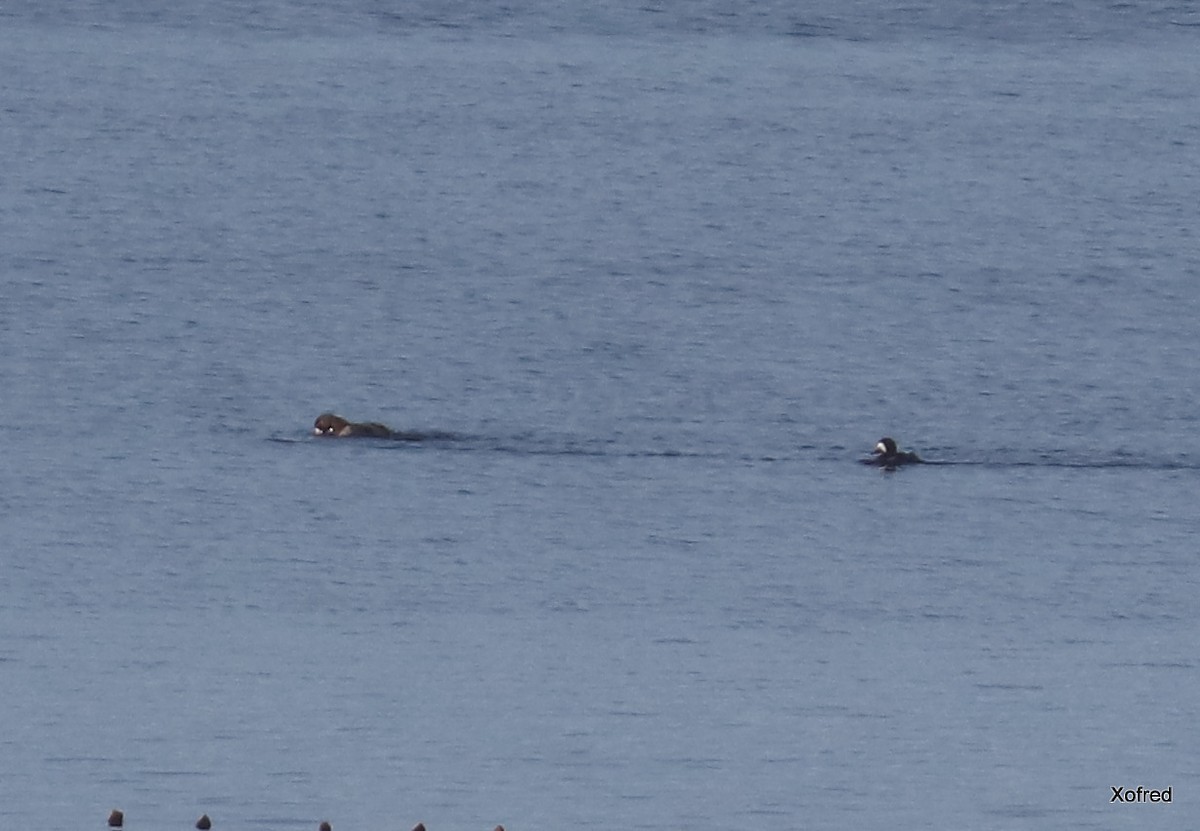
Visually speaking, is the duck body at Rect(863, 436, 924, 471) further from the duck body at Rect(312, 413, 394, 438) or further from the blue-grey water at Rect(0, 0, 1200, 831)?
the duck body at Rect(312, 413, 394, 438)

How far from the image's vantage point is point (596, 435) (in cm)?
3206

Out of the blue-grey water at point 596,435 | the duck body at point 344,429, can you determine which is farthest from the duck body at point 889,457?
the duck body at point 344,429

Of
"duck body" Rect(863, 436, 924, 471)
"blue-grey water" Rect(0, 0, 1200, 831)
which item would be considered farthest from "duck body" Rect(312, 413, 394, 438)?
"duck body" Rect(863, 436, 924, 471)

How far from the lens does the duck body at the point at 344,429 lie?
101 feet

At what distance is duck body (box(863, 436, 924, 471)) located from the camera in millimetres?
30359

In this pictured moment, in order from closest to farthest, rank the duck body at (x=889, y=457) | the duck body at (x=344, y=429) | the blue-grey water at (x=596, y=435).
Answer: the blue-grey water at (x=596, y=435), the duck body at (x=889, y=457), the duck body at (x=344, y=429)

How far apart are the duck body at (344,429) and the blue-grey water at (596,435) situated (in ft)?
1.02

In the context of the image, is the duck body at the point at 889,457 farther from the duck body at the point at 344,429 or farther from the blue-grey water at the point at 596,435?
the duck body at the point at 344,429

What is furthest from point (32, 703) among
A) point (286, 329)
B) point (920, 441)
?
point (286, 329)

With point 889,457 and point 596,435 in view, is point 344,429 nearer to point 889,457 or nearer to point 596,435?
point 596,435

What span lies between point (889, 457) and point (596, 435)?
141 inches

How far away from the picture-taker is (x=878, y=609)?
919 inches

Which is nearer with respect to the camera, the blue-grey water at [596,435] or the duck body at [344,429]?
the blue-grey water at [596,435]

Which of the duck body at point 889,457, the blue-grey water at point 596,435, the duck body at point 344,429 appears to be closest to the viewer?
the blue-grey water at point 596,435
